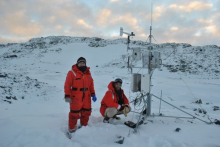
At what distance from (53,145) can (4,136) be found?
43.8 inches

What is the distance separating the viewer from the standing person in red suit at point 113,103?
14.3 feet

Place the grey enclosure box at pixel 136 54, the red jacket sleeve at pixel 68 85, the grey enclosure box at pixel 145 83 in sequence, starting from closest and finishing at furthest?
the red jacket sleeve at pixel 68 85 → the grey enclosure box at pixel 145 83 → the grey enclosure box at pixel 136 54

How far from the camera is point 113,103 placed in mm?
4406

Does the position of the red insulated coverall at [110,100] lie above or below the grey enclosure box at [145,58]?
below

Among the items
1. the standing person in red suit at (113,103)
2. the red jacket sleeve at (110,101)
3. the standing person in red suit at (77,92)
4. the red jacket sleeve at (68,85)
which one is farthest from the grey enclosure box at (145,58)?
the red jacket sleeve at (68,85)

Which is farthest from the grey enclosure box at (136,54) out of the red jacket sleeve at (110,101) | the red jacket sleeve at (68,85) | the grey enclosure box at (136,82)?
the red jacket sleeve at (68,85)

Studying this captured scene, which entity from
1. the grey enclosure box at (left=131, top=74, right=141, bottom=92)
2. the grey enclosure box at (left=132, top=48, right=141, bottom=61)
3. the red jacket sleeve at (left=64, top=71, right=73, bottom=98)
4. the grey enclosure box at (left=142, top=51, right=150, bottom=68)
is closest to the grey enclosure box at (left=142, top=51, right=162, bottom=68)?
the grey enclosure box at (left=142, top=51, right=150, bottom=68)

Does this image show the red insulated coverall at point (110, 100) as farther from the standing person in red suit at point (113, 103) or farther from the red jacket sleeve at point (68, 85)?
the red jacket sleeve at point (68, 85)

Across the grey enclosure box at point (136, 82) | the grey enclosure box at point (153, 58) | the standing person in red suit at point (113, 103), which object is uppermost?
the grey enclosure box at point (153, 58)

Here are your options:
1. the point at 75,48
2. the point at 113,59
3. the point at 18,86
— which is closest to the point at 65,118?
the point at 18,86

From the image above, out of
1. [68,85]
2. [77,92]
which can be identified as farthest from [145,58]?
[68,85]

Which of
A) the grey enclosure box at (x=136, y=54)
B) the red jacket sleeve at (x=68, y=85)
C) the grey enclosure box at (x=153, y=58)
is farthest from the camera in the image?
the grey enclosure box at (x=136, y=54)

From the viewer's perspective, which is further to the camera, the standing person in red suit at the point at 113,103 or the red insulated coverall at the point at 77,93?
the standing person in red suit at the point at 113,103

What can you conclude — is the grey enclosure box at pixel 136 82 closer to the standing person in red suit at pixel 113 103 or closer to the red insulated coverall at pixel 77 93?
the standing person in red suit at pixel 113 103
